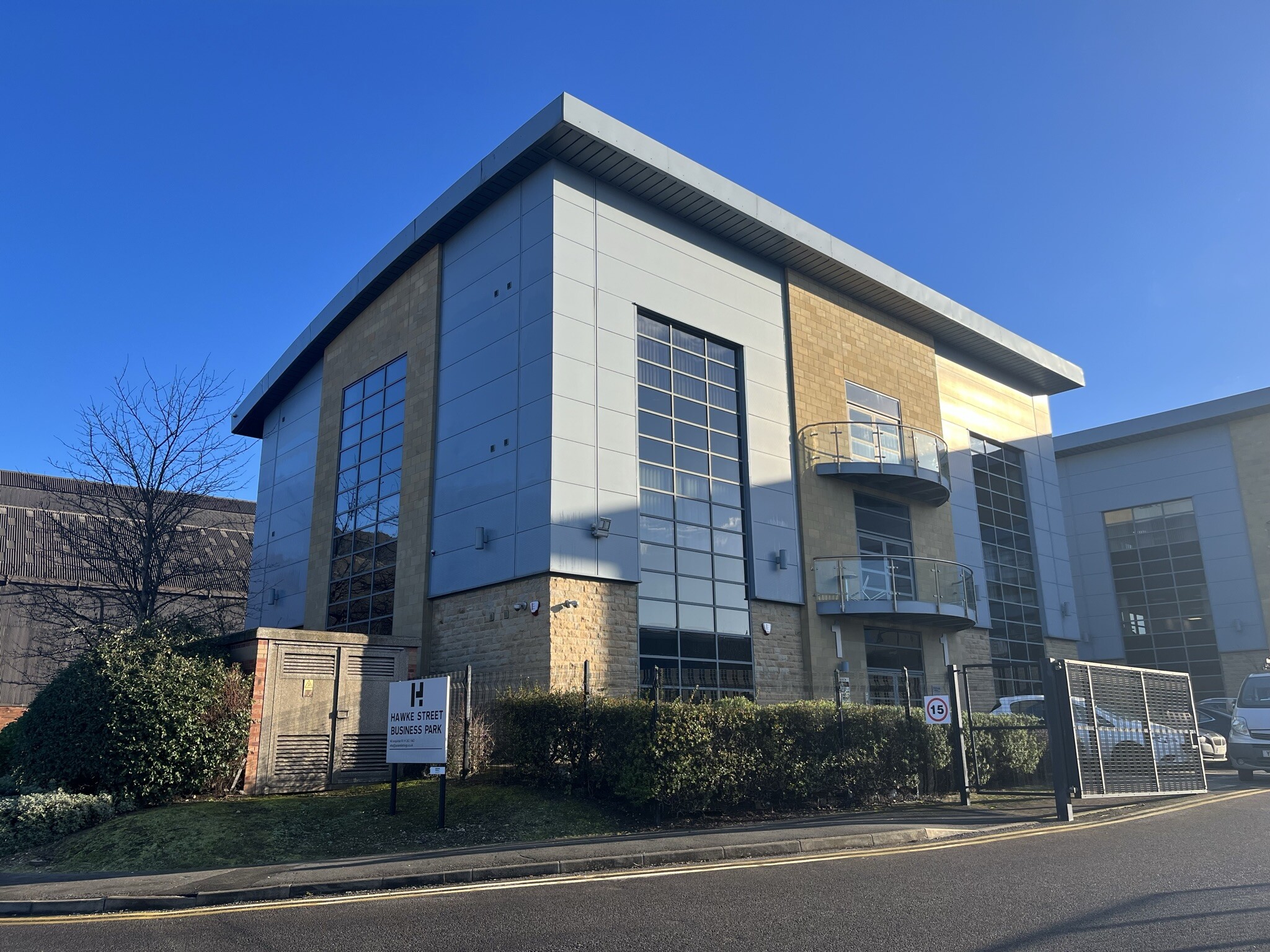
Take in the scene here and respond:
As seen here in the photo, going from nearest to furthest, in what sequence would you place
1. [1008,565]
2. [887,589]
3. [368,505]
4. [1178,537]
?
[887,589] < [368,505] < [1008,565] < [1178,537]

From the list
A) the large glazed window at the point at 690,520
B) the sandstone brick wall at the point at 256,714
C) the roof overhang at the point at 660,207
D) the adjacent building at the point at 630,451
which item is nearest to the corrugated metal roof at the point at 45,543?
the roof overhang at the point at 660,207

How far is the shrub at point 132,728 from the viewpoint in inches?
511

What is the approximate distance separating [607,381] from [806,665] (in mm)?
8103

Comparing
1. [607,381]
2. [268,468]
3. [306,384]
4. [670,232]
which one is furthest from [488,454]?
[268,468]

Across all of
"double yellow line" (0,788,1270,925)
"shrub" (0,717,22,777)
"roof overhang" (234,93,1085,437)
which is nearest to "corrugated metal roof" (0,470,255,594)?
"roof overhang" (234,93,1085,437)

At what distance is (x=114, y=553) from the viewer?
77.0 ft

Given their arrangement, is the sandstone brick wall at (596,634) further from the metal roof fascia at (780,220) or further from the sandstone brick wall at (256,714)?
the metal roof fascia at (780,220)

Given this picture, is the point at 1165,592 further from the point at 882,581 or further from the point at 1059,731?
the point at 1059,731

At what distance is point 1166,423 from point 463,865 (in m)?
39.6

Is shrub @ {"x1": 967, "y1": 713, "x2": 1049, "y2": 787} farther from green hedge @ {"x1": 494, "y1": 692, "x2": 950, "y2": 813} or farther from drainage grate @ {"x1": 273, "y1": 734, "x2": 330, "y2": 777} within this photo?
drainage grate @ {"x1": 273, "y1": 734, "x2": 330, "y2": 777}

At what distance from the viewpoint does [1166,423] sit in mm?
40656

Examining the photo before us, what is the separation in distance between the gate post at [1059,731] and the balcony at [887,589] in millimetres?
9118

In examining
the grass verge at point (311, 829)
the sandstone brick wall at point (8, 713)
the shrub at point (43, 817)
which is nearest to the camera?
the grass verge at point (311, 829)

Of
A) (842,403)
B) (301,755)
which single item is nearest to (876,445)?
(842,403)
